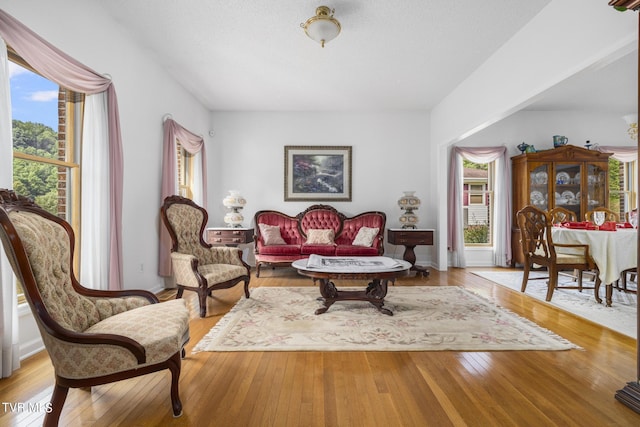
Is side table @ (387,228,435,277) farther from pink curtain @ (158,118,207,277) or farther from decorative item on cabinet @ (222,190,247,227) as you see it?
pink curtain @ (158,118,207,277)

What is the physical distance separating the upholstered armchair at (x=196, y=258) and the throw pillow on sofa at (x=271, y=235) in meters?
1.48

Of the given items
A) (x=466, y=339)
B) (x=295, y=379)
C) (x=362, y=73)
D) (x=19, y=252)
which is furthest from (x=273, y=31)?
(x=466, y=339)

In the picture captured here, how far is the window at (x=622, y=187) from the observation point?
6.00 meters

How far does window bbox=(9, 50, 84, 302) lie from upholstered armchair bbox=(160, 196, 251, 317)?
0.88 metres

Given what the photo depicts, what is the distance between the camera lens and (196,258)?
3189 millimetres

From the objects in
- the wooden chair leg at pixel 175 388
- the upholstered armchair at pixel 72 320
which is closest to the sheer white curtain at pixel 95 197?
the upholstered armchair at pixel 72 320

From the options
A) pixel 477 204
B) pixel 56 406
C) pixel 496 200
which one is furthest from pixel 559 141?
pixel 56 406

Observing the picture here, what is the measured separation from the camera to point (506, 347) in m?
2.43

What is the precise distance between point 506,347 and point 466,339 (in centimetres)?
29

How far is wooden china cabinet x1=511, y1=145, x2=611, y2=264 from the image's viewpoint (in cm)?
549

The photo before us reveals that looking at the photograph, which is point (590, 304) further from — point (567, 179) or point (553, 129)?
point (553, 129)

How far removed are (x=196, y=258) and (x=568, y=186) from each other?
630 centimetres

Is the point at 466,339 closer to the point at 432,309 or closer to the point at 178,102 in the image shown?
the point at 432,309

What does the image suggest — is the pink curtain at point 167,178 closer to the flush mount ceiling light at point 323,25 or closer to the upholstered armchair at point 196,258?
the upholstered armchair at point 196,258
